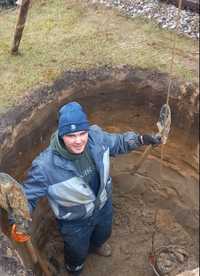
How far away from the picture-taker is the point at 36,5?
211 inches

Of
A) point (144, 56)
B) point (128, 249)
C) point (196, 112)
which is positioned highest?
point (144, 56)

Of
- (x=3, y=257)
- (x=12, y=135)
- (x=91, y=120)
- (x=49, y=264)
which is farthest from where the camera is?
(x=91, y=120)

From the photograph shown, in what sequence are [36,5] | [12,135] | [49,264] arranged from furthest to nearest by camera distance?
[36,5], [49,264], [12,135]

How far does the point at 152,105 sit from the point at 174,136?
38 centimetres

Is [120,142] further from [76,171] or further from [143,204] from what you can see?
[143,204]

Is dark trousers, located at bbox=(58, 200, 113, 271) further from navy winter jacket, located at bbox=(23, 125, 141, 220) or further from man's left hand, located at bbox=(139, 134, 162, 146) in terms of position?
man's left hand, located at bbox=(139, 134, 162, 146)

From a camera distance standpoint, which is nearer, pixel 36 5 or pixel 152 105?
pixel 152 105

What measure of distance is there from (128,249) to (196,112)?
151cm

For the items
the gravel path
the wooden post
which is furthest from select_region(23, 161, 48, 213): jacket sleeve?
the gravel path

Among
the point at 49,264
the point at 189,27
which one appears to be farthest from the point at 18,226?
the point at 189,27

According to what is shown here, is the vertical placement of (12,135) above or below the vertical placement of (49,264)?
above

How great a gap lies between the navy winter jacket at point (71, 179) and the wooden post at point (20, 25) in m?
1.48

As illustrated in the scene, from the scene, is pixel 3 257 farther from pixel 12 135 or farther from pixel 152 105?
pixel 152 105

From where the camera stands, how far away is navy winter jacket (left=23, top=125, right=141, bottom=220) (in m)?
3.14
